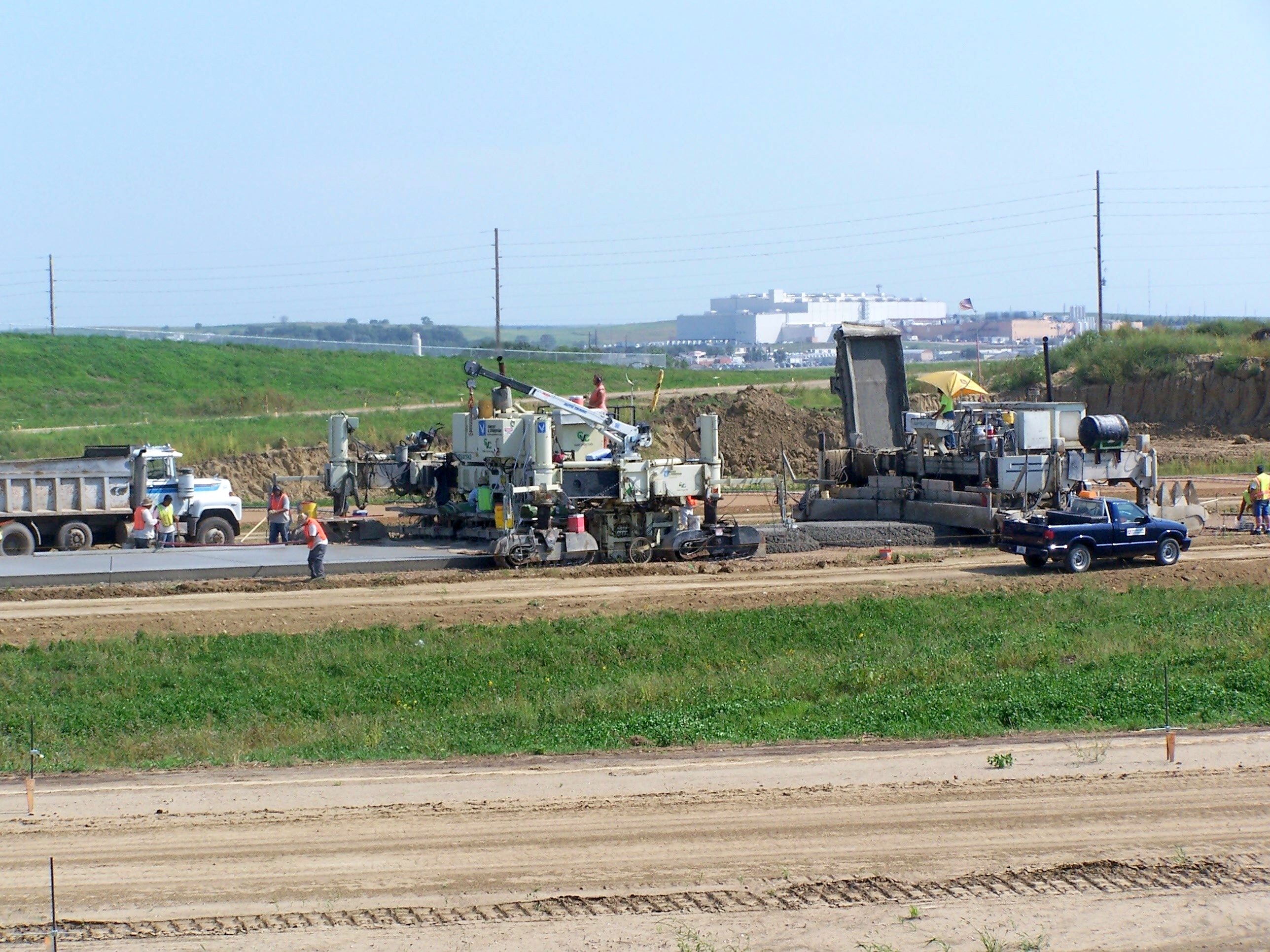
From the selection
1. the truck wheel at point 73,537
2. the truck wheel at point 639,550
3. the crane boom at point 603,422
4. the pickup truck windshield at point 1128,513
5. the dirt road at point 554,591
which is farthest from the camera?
the truck wheel at point 73,537

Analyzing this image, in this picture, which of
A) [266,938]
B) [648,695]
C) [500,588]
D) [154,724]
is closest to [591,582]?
[500,588]

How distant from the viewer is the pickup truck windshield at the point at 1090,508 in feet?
77.4

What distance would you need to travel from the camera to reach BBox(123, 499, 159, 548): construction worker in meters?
24.4

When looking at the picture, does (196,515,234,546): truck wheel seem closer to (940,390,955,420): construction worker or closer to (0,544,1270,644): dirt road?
(0,544,1270,644): dirt road

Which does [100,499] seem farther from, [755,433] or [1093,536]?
[755,433]

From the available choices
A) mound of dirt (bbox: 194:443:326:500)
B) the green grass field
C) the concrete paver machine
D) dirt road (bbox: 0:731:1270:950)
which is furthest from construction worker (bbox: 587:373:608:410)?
the green grass field

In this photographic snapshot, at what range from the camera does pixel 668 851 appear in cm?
959

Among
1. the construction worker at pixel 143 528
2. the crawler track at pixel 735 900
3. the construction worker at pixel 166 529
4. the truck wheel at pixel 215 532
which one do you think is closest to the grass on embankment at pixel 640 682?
the crawler track at pixel 735 900

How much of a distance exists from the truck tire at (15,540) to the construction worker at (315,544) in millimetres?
6405

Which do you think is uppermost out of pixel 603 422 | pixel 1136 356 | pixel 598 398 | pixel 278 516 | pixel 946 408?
pixel 1136 356

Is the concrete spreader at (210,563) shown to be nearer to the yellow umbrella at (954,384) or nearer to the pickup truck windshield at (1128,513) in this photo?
the pickup truck windshield at (1128,513)

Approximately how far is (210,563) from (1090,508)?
50.4 ft

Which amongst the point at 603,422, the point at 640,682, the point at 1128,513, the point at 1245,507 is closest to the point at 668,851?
the point at 640,682

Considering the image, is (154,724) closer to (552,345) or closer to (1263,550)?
(1263,550)
